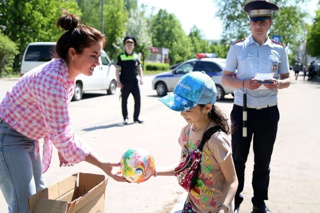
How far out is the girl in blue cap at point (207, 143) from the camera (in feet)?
7.55

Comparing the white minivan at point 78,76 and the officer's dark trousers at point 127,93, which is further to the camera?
the white minivan at point 78,76

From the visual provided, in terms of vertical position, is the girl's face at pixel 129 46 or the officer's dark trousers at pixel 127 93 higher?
the girl's face at pixel 129 46

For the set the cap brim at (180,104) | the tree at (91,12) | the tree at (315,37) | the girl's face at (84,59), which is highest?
the tree at (91,12)

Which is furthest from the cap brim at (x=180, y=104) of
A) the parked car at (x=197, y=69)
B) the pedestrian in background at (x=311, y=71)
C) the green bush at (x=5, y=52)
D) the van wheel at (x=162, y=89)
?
the pedestrian in background at (x=311, y=71)

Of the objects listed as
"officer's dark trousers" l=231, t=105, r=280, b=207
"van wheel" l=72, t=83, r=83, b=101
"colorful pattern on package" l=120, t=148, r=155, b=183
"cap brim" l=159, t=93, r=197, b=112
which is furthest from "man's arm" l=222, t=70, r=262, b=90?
"van wheel" l=72, t=83, r=83, b=101

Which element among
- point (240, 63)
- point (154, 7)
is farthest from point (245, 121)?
point (154, 7)

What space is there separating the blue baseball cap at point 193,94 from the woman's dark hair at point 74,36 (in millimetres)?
664

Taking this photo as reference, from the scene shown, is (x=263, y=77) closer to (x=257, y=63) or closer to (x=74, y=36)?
(x=257, y=63)

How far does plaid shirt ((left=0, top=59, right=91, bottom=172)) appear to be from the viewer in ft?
7.32

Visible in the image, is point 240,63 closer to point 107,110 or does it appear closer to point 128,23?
point 107,110

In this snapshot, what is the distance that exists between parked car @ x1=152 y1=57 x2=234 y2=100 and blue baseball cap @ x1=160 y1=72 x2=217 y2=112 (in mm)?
11095

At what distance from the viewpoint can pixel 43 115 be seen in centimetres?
229

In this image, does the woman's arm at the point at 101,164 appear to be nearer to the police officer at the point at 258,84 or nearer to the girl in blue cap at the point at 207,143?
the girl in blue cap at the point at 207,143

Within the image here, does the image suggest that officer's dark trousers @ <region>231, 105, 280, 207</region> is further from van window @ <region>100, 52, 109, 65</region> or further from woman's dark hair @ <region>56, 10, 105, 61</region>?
van window @ <region>100, 52, 109, 65</region>
